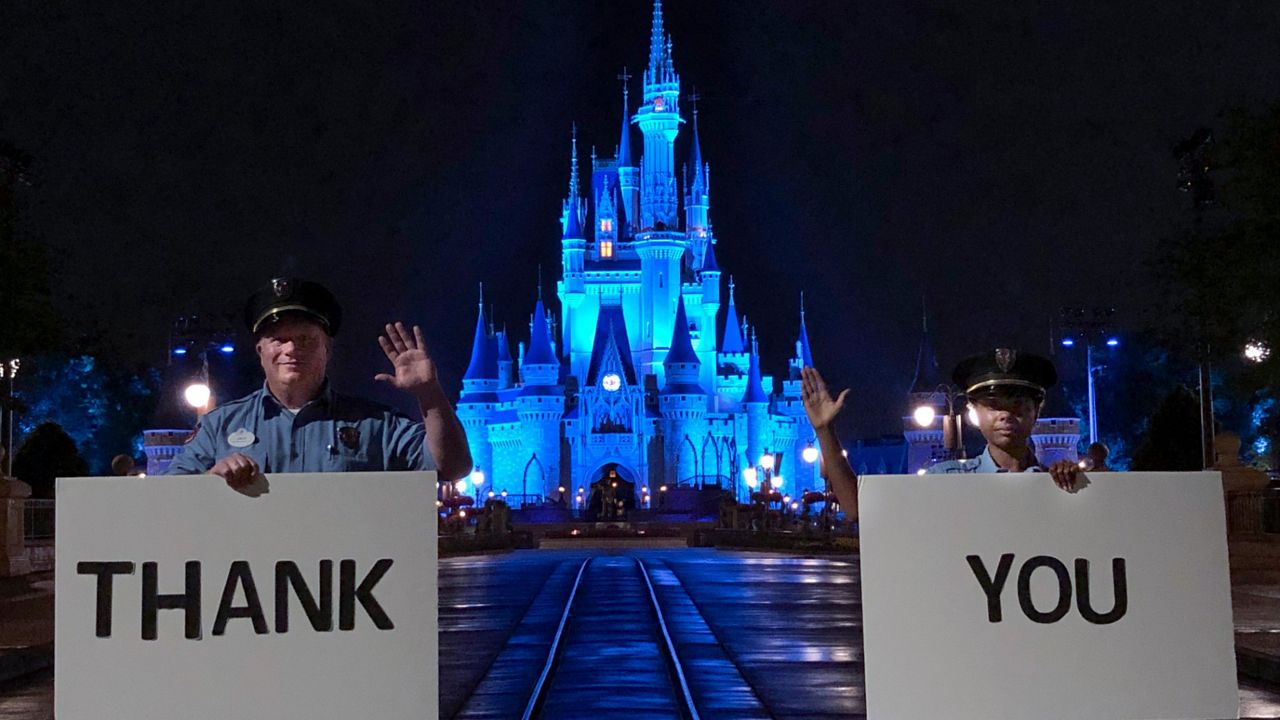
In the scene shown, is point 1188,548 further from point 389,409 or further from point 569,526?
point 569,526

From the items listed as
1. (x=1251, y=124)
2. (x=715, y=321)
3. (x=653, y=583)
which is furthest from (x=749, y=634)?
(x=715, y=321)

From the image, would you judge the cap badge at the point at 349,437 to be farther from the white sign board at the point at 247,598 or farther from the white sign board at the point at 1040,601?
the white sign board at the point at 1040,601

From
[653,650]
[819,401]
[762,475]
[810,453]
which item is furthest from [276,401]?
[762,475]

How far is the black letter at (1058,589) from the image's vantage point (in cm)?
706

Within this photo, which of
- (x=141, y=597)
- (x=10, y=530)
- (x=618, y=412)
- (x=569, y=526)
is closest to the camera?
(x=141, y=597)

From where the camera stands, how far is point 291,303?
6.79 m

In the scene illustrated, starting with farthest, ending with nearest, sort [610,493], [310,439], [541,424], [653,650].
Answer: [541,424], [610,493], [653,650], [310,439]

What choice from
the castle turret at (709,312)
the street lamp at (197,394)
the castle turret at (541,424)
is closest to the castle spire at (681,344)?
the castle turret at (709,312)

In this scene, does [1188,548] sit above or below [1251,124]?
below

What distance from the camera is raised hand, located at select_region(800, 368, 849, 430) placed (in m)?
7.65

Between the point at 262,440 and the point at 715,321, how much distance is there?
129072 millimetres

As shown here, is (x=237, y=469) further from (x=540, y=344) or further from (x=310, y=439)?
(x=540, y=344)

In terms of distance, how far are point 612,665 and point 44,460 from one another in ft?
122

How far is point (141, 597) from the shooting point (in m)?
6.52
